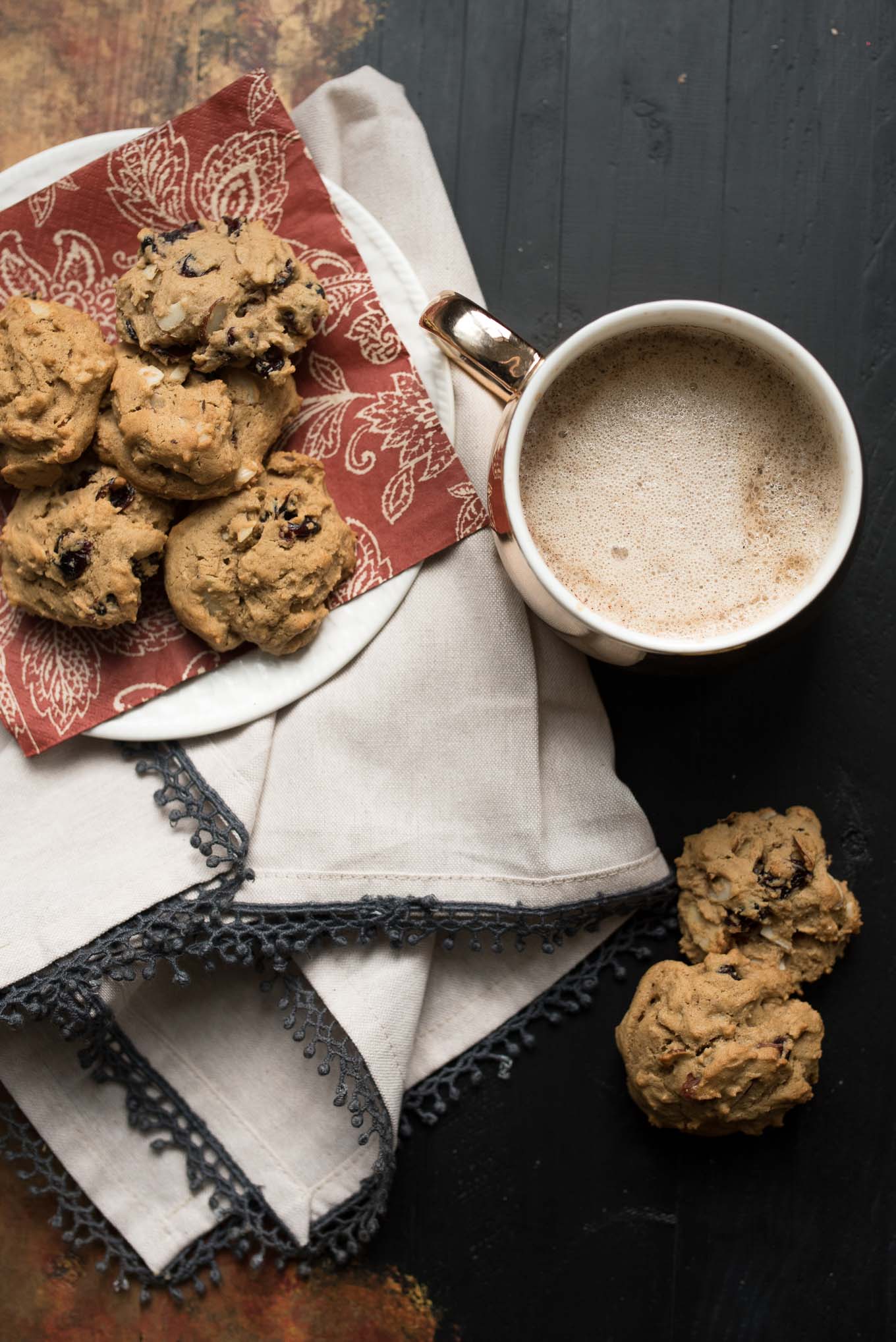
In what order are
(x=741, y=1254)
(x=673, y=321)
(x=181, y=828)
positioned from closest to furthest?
1. (x=673, y=321)
2. (x=181, y=828)
3. (x=741, y=1254)

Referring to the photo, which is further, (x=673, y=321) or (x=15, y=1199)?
(x=15, y=1199)

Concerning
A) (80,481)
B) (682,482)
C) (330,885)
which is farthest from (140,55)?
(330,885)

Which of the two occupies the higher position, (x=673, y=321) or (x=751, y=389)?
(x=673, y=321)

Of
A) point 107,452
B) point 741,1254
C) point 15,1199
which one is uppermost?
point 107,452

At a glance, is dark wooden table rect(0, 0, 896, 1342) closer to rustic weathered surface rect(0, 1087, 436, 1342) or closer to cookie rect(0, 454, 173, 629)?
rustic weathered surface rect(0, 1087, 436, 1342)

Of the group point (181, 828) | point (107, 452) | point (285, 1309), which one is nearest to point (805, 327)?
point (107, 452)

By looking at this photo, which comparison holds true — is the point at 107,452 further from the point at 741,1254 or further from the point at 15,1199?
the point at 741,1254

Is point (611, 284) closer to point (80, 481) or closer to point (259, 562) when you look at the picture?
point (259, 562)

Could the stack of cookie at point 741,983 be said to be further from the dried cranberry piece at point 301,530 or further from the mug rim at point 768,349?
the dried cranberry piece at point 301,530
